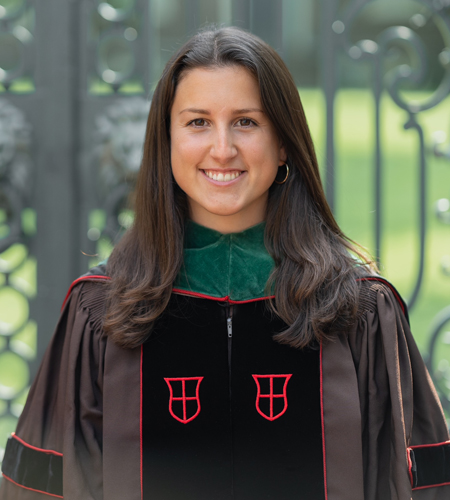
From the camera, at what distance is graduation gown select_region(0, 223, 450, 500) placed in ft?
6.88

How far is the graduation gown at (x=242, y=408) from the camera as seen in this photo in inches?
82.5

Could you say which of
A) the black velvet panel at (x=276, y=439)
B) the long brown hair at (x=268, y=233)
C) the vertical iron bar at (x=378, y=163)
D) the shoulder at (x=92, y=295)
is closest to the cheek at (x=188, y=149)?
the long brown hair at (x=268, y=233)

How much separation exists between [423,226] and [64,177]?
169cm

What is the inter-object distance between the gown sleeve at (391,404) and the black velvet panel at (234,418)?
16 centimetres

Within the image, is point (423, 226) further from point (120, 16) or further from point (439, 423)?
point (120, 16)

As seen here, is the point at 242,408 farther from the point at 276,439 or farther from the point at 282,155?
the point at 282,155

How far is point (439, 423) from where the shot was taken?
7.12 feet

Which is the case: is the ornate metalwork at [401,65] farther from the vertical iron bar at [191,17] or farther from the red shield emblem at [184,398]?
the red shield emblem at [184,398]

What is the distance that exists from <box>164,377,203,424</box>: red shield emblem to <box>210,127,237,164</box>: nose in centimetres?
69

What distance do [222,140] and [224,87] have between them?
17 cm

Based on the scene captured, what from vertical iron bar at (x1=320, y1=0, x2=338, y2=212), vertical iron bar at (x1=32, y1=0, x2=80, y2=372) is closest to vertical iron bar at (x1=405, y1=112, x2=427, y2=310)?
vertical iron bar at (x1=320, y1=0, x2=338, y2=212)

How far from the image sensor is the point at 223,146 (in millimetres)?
1991

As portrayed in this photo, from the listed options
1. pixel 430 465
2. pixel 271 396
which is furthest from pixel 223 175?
pixel 430 465

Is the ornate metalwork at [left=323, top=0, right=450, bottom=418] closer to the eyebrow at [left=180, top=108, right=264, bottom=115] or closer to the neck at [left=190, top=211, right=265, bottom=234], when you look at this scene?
the neck at [left=190, top=211, right=265, bottom=234]
